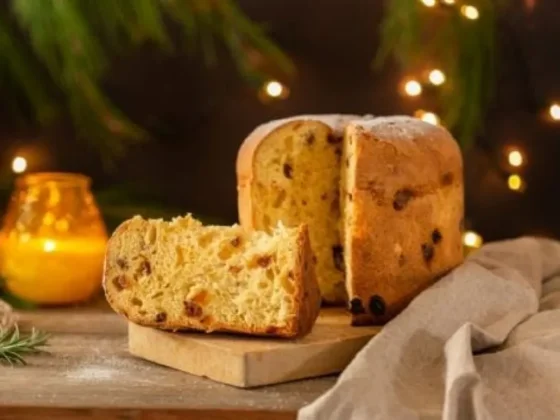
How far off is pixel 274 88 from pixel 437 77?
0.97ft

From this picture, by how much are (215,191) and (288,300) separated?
696mm

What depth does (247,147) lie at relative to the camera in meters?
1.43

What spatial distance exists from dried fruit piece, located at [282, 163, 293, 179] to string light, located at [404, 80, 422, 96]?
0.44m

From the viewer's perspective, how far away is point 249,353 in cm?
110

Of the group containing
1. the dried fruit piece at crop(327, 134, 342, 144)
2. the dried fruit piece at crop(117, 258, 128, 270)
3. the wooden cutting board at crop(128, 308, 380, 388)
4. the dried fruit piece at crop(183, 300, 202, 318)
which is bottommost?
the wooden cutting board at crop(128, 308, 380, 388)

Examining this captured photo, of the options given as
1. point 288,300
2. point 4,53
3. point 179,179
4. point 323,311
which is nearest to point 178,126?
point 179,179

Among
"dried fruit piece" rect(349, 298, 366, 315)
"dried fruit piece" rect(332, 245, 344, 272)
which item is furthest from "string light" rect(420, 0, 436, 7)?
"dried fruit piece" rect(349, 298, 366, 315)

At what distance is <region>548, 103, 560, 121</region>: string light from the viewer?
5.73 feet

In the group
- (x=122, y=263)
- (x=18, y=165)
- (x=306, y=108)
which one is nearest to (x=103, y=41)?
(x=18, y=165)

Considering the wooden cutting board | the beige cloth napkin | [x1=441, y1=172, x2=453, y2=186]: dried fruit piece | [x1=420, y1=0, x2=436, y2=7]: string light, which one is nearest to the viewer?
the beige cloth napkin

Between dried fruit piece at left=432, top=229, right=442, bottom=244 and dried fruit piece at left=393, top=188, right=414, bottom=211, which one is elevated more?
dried fruit piece at left=393, top=188, right=414, bottom=211

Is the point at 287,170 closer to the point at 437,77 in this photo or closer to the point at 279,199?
the point at 279,199

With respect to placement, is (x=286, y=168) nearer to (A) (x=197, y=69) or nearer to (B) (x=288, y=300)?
(B) (x=288, y=300)

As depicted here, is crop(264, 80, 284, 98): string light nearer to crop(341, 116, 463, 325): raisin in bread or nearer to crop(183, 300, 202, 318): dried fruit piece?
crop(341, 116, 463, 325): raisin in bread
